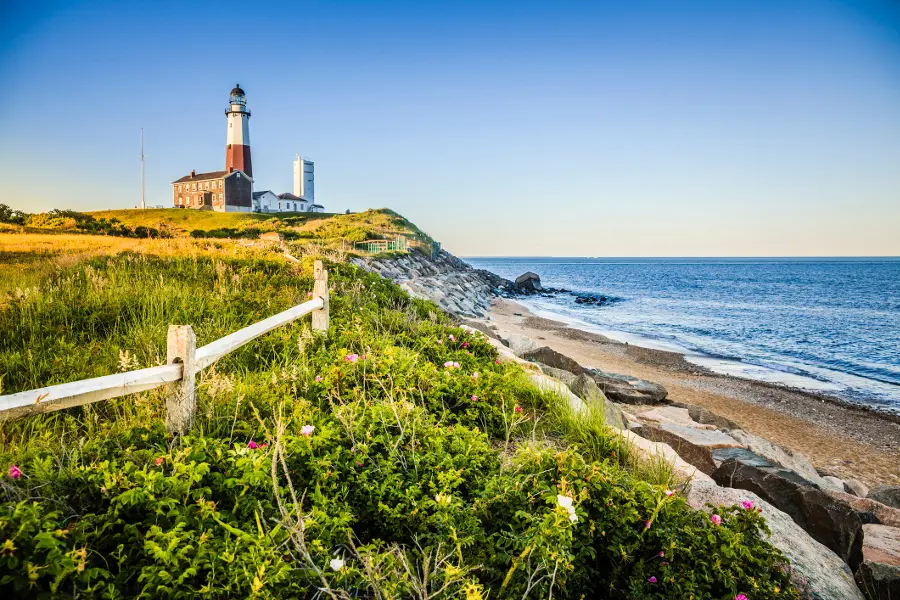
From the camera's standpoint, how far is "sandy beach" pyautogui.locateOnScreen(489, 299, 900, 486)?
906cm

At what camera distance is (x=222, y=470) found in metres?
2.90

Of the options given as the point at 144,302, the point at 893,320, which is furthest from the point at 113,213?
the point at 893,320

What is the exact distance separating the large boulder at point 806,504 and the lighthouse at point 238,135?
235 feet

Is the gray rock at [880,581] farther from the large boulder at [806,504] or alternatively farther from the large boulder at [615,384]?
the large boulder at [615,384]

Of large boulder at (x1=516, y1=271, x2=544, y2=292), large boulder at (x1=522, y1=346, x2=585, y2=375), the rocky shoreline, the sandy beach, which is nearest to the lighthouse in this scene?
large boulder at (x1=516, y1=271, x2=544, y2=292)

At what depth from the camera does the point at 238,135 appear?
65875 mm

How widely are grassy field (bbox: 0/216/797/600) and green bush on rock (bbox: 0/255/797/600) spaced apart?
0.05 feet

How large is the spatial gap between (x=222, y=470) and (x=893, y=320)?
37.4m

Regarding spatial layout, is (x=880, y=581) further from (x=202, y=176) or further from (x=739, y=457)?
(x=202, y=176)

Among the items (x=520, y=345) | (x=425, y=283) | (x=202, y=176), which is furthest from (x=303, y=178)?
(x=520, y=345)

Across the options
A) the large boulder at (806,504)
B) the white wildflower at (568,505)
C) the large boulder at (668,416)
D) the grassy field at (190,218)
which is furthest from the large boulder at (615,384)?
the grassy field at (190,218)

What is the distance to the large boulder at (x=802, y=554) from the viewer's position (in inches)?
122

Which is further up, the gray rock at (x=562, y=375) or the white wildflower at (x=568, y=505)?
the white wildflower at (x=568, y=505)

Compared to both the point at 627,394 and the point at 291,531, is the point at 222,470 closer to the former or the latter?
the point at 291,531
